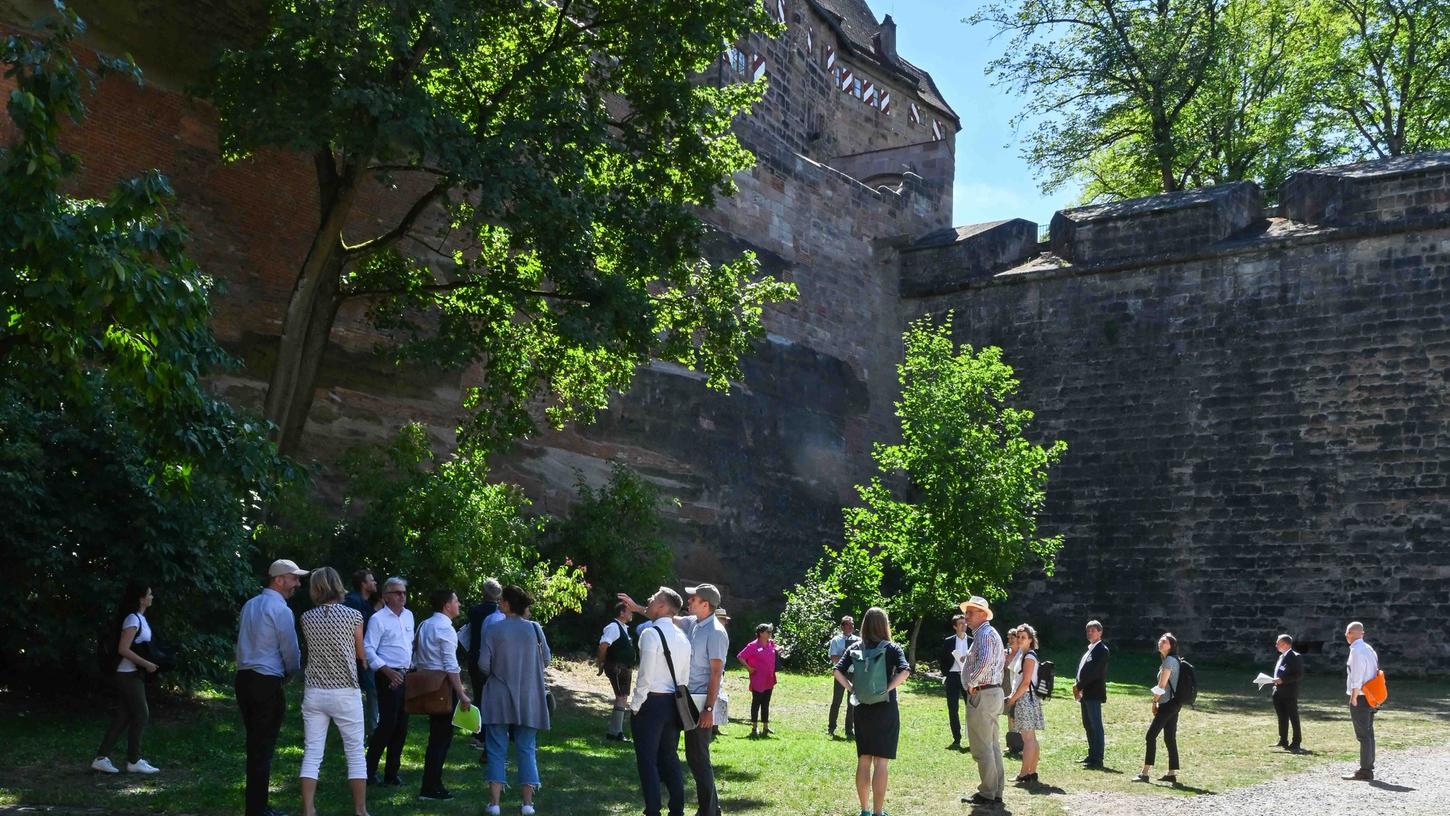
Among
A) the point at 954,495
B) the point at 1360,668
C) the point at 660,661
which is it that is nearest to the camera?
the point at 660,661

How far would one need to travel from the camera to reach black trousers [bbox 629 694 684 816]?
26.3 ft

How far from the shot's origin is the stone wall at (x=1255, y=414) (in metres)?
20.3

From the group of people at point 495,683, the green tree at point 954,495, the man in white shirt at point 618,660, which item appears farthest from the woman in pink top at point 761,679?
the green tree at point 954,495

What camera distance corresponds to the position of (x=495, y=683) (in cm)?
875

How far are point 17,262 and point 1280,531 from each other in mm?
18444

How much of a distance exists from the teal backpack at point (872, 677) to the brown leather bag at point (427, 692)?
2.53 metres

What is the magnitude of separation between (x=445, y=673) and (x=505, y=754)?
660 millimetres

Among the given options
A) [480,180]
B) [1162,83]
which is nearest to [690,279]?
[480,180]

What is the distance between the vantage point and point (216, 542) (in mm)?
11648

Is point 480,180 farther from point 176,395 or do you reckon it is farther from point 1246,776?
point 1246,776

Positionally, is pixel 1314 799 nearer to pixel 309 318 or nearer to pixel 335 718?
pixel 335 718

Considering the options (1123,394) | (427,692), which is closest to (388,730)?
(427,692)

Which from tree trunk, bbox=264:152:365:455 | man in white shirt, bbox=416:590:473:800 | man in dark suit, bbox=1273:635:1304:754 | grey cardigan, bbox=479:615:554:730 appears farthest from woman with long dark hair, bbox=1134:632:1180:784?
tree trunk, bbox=264:152:365:455

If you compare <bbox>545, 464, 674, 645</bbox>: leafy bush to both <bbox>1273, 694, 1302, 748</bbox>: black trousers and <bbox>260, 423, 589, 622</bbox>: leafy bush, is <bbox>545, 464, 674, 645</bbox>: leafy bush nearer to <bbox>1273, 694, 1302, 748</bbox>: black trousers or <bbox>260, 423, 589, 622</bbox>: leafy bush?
<bbox>260, 423, 589, 622</bbox>: leafy bush
